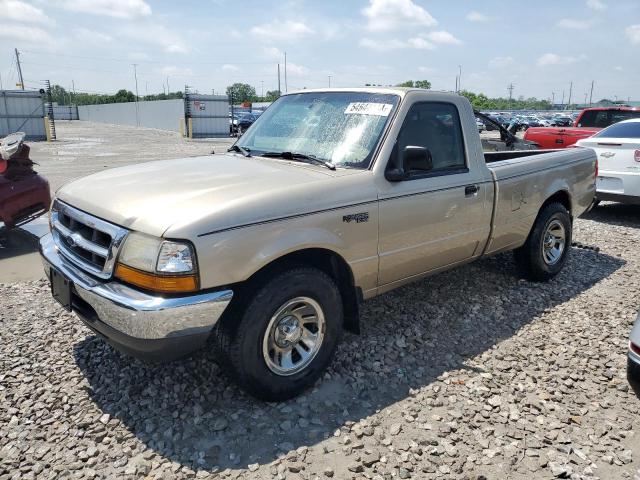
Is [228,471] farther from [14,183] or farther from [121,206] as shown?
[14,183]

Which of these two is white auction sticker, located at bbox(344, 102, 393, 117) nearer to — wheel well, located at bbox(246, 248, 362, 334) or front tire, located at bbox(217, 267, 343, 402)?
wheel well, located at bbox(246, 248, 362, 334)

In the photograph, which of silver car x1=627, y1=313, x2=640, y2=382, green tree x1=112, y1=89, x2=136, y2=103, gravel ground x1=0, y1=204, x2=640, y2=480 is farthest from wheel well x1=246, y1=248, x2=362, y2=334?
green tree x1=112, y1=89, x2=136, y2=103

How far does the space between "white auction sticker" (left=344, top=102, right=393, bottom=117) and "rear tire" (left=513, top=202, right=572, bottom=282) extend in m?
2.34

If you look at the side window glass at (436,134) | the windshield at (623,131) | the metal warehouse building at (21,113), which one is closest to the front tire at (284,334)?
the side window glass at (436,134)

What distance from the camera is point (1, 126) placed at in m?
28.8

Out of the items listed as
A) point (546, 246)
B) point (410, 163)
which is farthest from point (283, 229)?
point (546, 246)

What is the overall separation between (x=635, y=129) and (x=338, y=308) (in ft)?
24.6

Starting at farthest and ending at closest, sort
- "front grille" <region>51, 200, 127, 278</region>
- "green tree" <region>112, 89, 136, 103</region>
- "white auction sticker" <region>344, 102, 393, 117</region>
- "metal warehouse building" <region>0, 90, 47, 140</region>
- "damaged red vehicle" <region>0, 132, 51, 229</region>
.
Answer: "green tree" <region>112, 89, 136, 103</region> → "metal warehouse building" <region>0, 90, 47, 140</region> → "damaged red vehicle" <region>0, 132, 51, 229</region> → "white auction sticker" <region>344, 102, 393, 117</region> → "front grille" <region>51, 200, 127, 278</region>

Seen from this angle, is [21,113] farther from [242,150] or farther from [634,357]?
[634,357]

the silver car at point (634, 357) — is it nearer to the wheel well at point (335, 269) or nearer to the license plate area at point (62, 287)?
the wheel well at point (335, 269)

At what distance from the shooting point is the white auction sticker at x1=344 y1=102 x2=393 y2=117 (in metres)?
3.65

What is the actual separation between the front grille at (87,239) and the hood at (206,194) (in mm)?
57

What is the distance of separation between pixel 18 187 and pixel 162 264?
460 cm

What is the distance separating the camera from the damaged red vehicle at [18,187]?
589 centimetres
